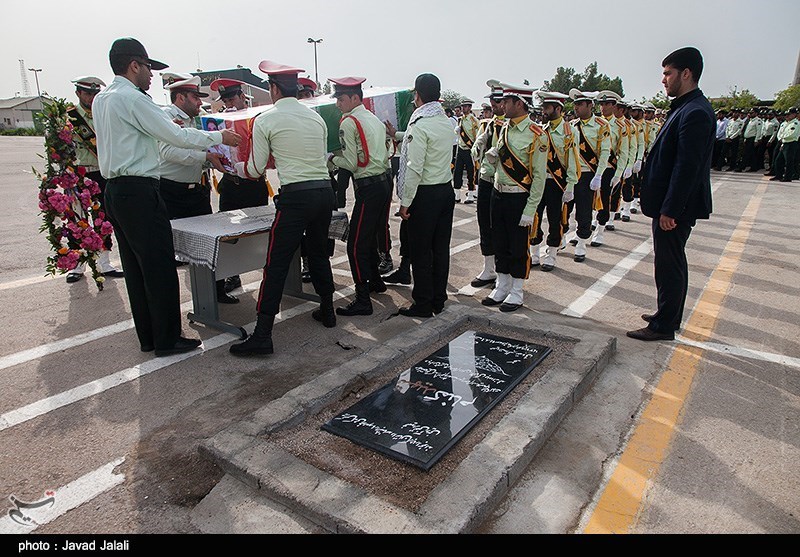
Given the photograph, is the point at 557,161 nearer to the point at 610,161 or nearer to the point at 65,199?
the point at 610,161

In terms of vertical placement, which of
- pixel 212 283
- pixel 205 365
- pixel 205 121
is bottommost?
pixel 205 365

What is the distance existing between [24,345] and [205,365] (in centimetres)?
167

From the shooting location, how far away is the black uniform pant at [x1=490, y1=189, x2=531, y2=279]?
17.3 feet

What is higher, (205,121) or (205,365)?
(205,121)

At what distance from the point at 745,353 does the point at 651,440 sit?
189 centimetres

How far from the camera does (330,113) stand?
565 cm

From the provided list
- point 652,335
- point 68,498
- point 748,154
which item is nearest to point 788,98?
point 748,154

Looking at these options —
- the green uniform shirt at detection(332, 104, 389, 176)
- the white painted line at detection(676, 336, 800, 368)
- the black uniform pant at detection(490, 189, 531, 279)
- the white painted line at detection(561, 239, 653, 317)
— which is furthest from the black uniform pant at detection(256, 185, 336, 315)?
the white painted line at detection(676, 336, 800, 368)

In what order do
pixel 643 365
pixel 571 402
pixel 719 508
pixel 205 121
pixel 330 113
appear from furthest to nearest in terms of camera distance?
pixel 330 113 < pixel 205 121 < pixel 643 365 < pixel 571 402 < pixel 719 508

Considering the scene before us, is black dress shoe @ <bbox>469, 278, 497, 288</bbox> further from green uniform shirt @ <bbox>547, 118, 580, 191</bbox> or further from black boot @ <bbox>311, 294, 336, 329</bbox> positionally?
black boot @ <bbox>311, 294, 336, 329</bbox>

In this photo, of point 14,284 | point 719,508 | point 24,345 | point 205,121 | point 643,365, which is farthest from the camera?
point 14,284

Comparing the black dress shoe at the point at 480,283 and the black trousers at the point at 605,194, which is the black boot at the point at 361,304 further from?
the black trousers at the point at 605,194

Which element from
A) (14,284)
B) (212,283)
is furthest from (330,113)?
(14,284)
